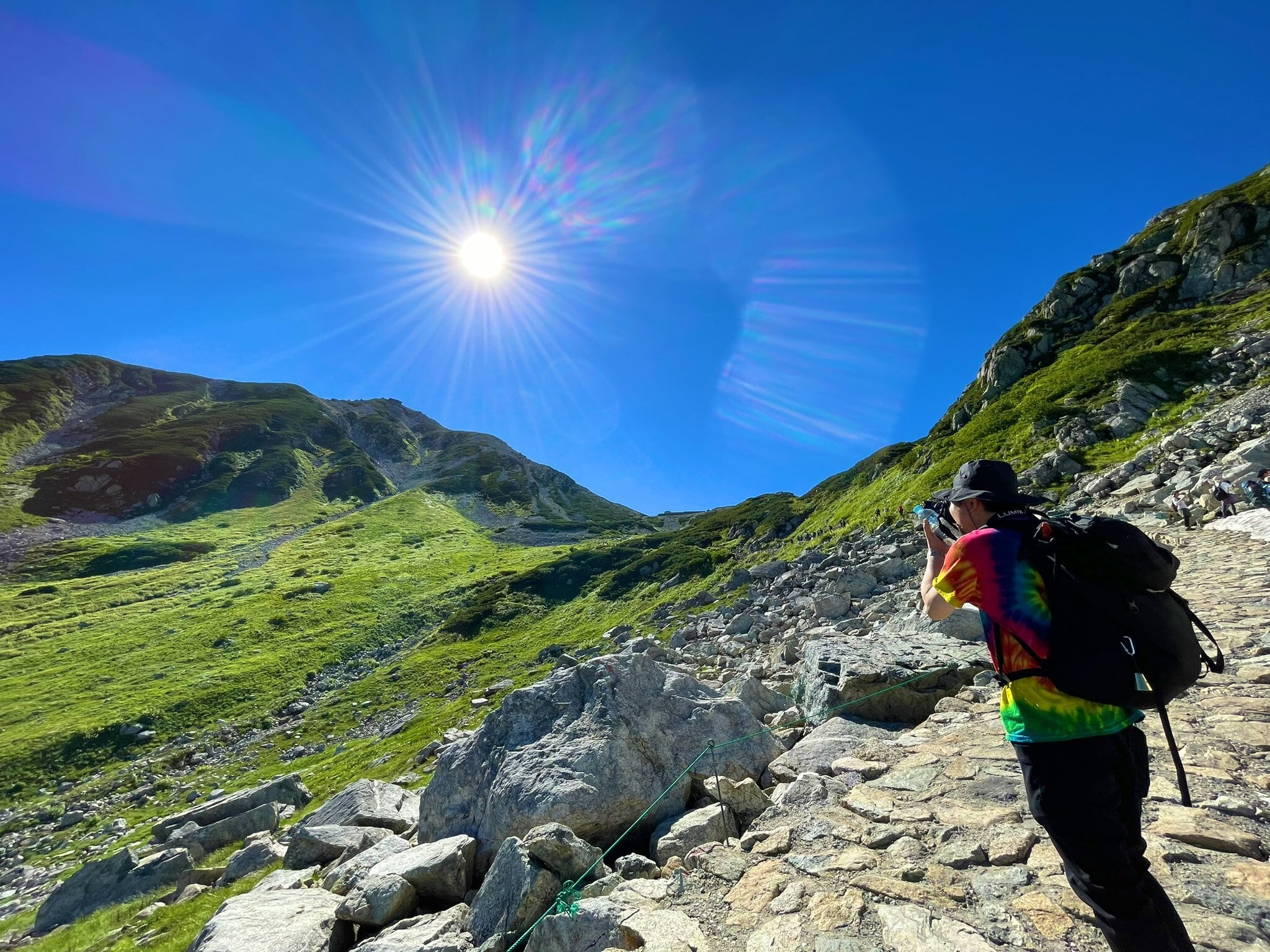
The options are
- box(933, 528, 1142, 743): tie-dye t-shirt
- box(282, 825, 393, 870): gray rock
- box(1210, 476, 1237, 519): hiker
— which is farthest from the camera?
box(1210, 476, 1237, 519): hiker

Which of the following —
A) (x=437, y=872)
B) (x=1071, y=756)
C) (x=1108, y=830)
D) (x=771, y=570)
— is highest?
(x=771, y=570)

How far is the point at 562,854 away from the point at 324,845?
26.7 feet

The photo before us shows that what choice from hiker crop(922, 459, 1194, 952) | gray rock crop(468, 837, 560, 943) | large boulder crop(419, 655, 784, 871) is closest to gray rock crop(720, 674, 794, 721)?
large boulder crop(419, 655, 784, 871)

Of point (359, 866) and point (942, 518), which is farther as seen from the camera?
point (359, 866)

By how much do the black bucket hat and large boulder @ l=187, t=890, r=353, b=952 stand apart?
1029 cm

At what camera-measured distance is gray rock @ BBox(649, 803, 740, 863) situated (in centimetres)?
722

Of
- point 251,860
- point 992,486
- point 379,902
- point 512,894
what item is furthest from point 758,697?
point 251,860

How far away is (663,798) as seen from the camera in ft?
29.5

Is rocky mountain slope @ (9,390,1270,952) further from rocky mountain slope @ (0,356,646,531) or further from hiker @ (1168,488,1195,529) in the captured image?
rocky mountain slope @ (0,356,646,531)

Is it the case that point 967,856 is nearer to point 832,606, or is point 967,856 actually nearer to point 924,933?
point 924,933

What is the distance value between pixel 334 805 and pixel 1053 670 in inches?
650

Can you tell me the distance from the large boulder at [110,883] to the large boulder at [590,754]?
12219mm

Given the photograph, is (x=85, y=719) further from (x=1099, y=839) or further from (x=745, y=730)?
(x=1099, y=839)

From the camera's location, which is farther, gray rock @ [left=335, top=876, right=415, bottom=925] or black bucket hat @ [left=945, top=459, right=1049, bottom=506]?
gray rock @ [left=335, top=876, right=415, bottom=925]
